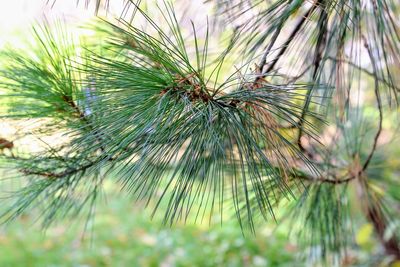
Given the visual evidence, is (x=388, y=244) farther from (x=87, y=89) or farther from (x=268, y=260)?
(x=87, y=89)

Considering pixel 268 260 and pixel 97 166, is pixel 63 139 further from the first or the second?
pixel 268 260

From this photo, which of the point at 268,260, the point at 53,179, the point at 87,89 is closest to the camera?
the point at 87,89

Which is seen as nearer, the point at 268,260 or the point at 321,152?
the point at 321,152

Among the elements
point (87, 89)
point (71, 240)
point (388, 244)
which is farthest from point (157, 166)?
point (71, 240)

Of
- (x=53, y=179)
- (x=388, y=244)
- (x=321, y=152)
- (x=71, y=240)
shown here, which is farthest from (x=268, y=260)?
(x=53, y=179)

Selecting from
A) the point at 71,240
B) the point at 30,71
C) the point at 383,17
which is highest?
the point at 383,17

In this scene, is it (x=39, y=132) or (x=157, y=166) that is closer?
(x=157, y=166)

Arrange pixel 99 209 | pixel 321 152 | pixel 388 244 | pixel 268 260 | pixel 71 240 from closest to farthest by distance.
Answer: pixel 321 152 → pixel 388 244 → pixel 268 260 → pixel 71 240 → pixel 99 209

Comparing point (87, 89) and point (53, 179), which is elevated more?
point (87, 89)

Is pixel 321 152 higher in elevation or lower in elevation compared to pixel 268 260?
higher
